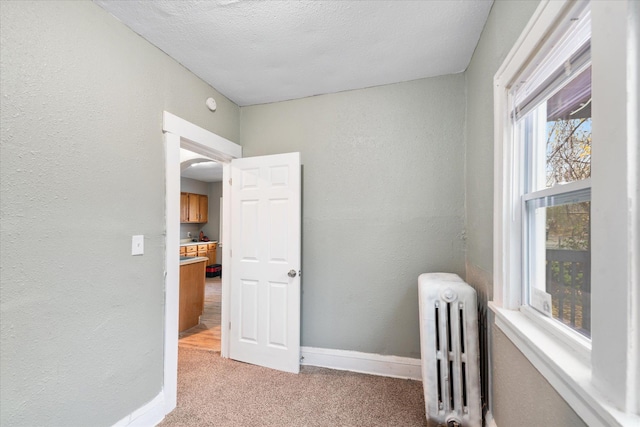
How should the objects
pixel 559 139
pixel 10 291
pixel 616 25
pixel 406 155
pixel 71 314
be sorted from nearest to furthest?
pixel 616 25 < pixel 559 139 < pixel 10 291 < pixel 71 314 < pixel 406 155

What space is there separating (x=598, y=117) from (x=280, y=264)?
223 cm

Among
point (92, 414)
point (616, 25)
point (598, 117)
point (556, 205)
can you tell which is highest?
point (616, 25)

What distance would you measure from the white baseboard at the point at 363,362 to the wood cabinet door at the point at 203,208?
5964 millimetres

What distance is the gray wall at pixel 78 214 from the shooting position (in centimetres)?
121

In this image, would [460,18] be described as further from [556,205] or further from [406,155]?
[556,205]

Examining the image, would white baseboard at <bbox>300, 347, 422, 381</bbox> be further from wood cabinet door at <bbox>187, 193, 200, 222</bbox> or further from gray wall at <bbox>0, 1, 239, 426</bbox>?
wood cabinet door at <bbox>187, 193, 200, 222</bbox>

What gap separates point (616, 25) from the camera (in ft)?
2.09

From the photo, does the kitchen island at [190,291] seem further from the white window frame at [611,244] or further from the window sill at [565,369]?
the white window frame at [611,244]

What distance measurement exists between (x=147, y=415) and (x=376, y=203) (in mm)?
2274

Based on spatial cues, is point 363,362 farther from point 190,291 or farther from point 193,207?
point 193,207

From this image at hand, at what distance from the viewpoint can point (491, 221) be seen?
5.14 ft

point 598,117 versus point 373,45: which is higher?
point 373,45

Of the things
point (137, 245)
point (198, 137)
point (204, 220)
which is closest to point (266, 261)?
point (137, 245)

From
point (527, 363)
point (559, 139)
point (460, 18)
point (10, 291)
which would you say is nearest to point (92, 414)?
point (10, 291)
